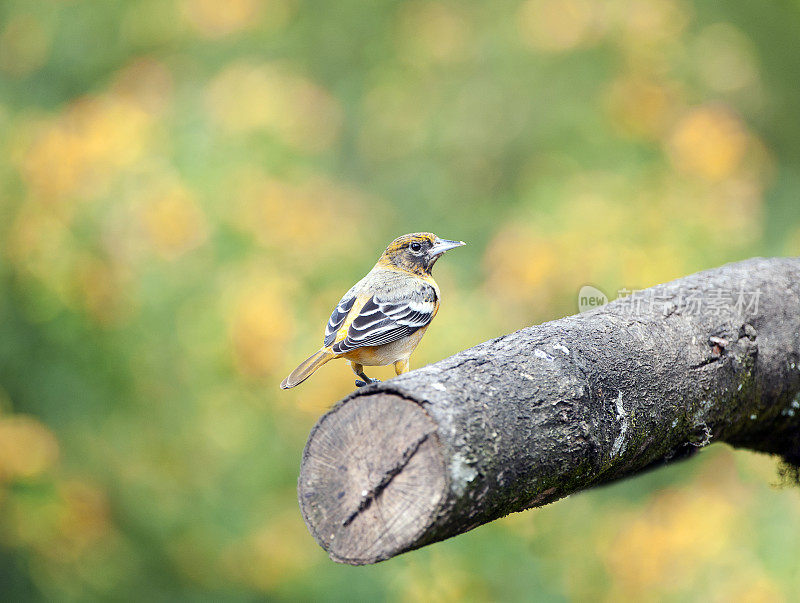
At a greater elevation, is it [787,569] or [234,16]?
[234,16]

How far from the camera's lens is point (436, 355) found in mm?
5344

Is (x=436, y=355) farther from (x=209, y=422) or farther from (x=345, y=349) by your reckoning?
(x=345, y=349)

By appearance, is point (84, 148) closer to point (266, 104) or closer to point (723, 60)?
point (266, 104)

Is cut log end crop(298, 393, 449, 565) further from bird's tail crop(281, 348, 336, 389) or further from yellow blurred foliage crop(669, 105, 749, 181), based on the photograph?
yellow blurred foliage crop(669, 105, 749, 181)

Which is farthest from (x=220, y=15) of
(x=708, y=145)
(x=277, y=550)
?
(x=277, y=550)

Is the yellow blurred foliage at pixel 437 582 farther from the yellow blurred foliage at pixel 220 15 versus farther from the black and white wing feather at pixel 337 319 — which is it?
the yellow blurred foliage at pixel 220 15

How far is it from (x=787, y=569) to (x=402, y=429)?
3.49 metres

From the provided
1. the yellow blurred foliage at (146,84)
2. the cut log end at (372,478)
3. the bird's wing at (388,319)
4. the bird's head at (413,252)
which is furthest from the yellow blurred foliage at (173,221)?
the cut log end at (372,478)

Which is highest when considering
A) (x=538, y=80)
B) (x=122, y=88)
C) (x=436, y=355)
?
(x=122, y=88)

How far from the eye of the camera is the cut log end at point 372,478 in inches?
75.0

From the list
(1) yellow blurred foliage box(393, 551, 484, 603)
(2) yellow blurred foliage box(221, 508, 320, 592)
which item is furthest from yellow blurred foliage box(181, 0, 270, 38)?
(1) yellow blurred foliage box(393, 551, 484, 603)

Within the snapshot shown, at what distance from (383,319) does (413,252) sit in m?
0.70

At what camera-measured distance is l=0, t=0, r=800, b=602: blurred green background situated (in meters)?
5.64

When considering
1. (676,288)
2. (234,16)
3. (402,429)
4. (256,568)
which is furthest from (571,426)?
(234,16)
